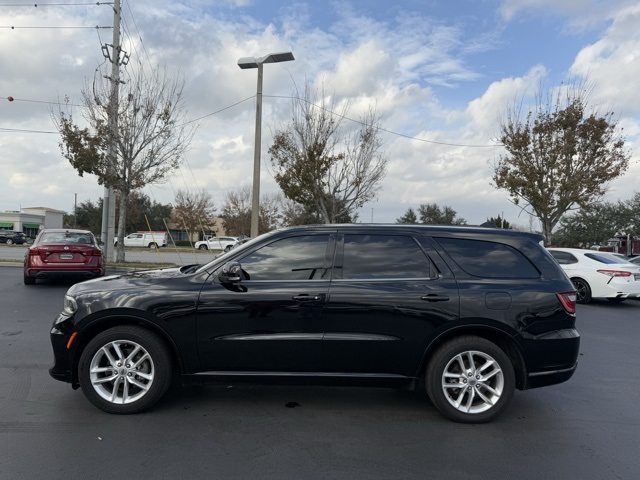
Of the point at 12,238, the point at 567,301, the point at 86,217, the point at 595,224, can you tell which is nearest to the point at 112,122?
the point at 567,301

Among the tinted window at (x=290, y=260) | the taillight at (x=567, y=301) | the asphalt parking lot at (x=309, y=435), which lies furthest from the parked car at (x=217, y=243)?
the taillight at (x=567, y=301)

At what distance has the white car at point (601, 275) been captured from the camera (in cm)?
1229

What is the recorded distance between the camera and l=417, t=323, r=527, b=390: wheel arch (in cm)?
430

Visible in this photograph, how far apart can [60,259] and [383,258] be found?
10681 millimetres

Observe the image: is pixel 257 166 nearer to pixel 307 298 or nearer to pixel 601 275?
pixel 601 275

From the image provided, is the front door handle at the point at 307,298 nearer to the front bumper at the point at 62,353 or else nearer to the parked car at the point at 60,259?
the front bumper at the point at 62,353

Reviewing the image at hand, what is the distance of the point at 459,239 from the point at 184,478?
2.99 m

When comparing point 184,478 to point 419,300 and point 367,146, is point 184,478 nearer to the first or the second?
point 419,300

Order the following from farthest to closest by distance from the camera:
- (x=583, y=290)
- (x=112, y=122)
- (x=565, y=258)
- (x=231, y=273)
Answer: (x=112, y=122) → (x=565, y=258) → (x=583, y=290) → (x=231, y=273)

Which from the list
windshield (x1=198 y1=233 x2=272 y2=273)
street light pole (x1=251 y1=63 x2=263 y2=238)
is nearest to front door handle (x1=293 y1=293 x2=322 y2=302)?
windshield (x1=198 y1=233 x2=272 y2=273)

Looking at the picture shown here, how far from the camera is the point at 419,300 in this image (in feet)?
14.1

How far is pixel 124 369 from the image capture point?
4.28 metres

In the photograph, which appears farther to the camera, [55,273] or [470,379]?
[55,273]

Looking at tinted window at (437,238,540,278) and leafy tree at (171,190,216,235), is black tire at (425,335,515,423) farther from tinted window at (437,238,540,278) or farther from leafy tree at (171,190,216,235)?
leafy tree at (171,190,216,235)
